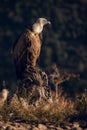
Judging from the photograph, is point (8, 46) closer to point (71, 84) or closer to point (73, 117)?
point (71, 84)

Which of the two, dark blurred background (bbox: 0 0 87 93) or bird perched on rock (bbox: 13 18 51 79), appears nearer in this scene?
bird perched on rock (bbox: 13 18 51 79)

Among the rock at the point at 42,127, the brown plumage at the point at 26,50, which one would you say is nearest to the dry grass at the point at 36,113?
the rock at the point at 42,127

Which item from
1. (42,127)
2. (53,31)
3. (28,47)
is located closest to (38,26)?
(28,47)

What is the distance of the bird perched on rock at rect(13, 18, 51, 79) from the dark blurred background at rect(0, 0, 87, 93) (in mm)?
10908

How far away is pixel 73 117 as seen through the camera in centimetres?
1006

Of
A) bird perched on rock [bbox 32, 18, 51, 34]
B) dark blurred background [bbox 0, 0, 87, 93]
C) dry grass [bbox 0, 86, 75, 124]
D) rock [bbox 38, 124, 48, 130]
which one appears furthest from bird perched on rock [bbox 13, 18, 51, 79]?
dark blurred background [bbox 0, 0, 87, 93]

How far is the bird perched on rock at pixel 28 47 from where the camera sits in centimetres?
1041

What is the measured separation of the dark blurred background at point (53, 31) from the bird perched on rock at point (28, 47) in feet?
35.8

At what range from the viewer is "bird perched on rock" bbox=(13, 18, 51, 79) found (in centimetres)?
1041

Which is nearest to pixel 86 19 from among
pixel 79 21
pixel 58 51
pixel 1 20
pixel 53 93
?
pixel 79 21

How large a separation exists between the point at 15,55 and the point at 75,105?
54.0 inches

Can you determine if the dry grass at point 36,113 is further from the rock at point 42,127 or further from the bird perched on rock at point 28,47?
the bird perched on rock at point 28,47

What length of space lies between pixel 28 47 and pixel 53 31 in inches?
491

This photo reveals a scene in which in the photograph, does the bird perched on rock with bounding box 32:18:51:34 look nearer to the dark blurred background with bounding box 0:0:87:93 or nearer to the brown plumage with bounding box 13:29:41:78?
the brown plumage with bounding box 13:29:41:78
